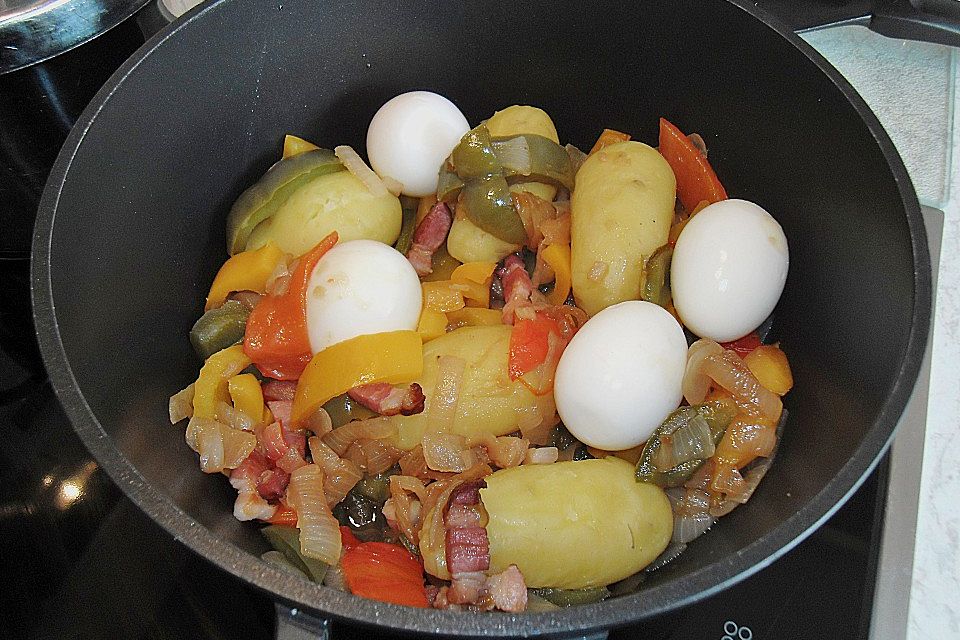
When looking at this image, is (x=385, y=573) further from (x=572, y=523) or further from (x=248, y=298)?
(x=248, y=298)

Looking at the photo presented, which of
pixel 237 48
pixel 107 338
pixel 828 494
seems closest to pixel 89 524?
pixel 107 338

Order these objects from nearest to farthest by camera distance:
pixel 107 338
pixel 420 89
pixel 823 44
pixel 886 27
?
pixel 107 338 → pixel 420 89 → pixel 886 27 → pixel 823 44

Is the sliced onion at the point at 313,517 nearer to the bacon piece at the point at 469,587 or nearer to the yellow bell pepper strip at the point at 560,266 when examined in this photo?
the bacon piece at the point at 469,587

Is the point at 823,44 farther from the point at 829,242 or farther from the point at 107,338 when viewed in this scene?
the point at 107,338

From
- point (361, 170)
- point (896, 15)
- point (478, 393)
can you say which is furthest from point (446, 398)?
point (896, 15)

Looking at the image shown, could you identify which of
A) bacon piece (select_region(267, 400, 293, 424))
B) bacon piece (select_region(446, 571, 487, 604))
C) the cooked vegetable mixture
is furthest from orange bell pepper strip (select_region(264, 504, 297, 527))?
bacon piece (select_region(446, 571, 487, 604))

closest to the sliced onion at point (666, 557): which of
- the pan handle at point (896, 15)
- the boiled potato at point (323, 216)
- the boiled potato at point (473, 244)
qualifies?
the boiled potato at point (473, 244)
